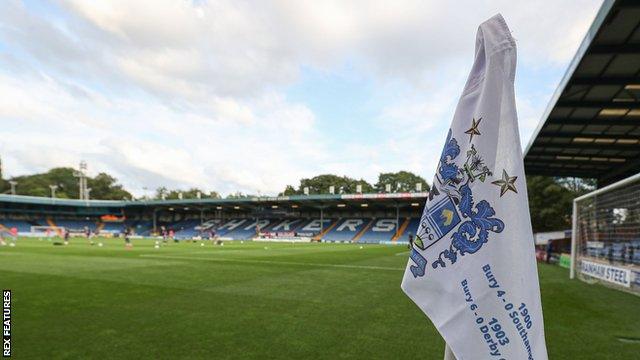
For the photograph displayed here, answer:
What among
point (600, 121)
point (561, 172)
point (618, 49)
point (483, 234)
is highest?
point (618, 49)

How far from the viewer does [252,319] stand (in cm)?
716

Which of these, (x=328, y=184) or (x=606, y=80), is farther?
(x=328, y=184)

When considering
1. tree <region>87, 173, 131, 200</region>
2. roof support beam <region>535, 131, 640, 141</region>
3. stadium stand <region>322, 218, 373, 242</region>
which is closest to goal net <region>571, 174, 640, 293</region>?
roof support beam <region>535, 131, 640, 141</region>

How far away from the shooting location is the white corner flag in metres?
1.64

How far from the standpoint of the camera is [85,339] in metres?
5.77

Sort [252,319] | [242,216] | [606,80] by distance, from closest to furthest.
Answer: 1. [252,319]
2. [606,80]
3. [242,216]

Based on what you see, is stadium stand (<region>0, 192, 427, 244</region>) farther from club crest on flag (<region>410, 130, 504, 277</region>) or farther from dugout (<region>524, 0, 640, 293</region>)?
club crest on flag (<region>410, 130, 504, 277</region>)

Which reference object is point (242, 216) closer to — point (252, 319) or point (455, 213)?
point (252, 319)

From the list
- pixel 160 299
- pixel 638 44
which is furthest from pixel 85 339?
pixel 638 44

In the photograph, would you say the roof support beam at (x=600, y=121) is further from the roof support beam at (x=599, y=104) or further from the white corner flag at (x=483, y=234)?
the white corner flag at (x=483, y=234)

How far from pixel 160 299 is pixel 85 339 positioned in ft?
10.6

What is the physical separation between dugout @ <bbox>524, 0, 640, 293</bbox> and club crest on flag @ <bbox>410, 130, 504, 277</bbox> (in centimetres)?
978

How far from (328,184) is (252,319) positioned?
92.3m

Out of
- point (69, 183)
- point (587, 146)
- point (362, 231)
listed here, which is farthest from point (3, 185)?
point (587, 146)
